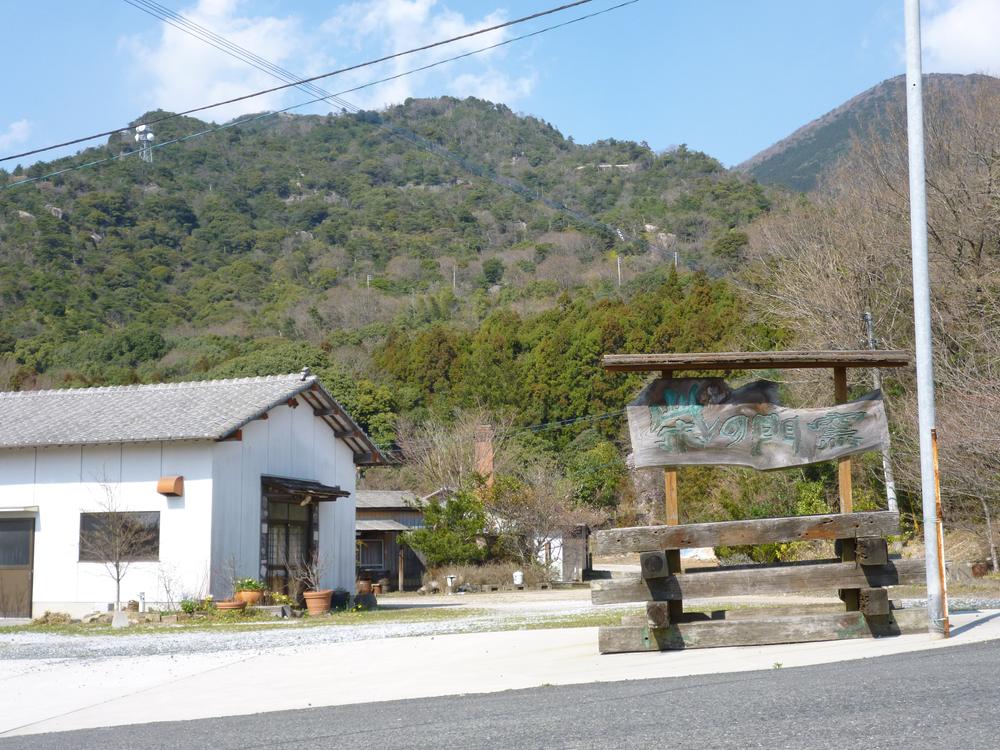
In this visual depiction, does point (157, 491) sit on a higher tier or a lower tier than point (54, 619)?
higher

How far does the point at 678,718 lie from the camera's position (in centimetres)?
659

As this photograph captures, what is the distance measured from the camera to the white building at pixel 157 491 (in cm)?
2234

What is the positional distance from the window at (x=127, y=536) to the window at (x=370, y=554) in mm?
17259

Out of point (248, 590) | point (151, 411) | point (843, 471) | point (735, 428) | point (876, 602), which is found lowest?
point (248, 590)

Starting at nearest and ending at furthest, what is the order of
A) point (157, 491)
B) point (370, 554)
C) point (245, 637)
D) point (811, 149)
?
1. point (245, 637)
2. point (157, 491)
3. point (370, 554)
4. point (811, 149)

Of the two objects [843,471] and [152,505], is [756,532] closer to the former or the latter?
[843,471]

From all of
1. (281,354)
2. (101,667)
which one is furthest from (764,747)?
(281,354)

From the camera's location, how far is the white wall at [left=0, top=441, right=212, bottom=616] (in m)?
22.3

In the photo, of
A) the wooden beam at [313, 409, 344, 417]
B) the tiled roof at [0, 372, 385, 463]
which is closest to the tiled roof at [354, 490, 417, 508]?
the tiled roof at [0, 372, 385, 463]

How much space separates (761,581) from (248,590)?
46.5 feet

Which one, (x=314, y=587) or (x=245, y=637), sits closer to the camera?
(x=245, y=637)

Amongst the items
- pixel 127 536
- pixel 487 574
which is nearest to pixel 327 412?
pixel 127 536

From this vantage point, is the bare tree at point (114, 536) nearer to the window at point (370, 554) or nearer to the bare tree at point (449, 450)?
the window at point (370, 554)

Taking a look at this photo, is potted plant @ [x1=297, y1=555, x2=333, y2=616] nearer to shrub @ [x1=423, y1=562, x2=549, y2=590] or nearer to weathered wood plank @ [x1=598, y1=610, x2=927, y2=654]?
shrub @ [x1=423, y1=562, x2=549, y2=590]
